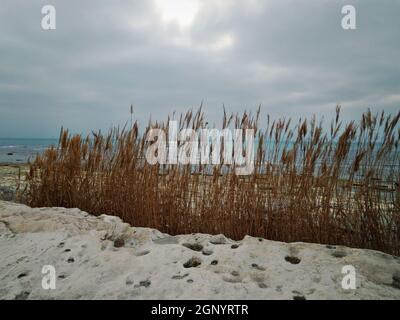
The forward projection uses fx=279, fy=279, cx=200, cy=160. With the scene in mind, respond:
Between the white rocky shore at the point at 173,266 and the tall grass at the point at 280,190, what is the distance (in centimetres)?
81

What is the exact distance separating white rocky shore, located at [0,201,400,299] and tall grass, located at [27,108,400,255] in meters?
0.81

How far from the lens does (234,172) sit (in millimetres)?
2586

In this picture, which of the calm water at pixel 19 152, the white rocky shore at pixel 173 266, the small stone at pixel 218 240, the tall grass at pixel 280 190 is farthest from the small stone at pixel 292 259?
the calm water at pixel 19 152

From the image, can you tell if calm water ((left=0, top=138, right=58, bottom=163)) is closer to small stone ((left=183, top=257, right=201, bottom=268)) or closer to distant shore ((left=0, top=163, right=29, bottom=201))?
distant shore ((left=0, top=163, right=29, bottom=201))

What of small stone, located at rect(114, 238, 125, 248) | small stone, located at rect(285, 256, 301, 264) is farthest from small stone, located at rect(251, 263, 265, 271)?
small stone, located at rect(114, 238, 125, 248)

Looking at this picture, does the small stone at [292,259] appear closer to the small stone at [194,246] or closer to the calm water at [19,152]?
the small stone at [194,246]

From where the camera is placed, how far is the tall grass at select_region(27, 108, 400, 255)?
2318 mm

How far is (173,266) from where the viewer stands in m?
1.42

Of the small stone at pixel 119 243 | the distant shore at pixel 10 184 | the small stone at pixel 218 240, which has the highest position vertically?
the small stone at pixel 218 240

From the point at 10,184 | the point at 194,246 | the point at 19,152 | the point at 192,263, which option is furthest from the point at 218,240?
the point at 19,152

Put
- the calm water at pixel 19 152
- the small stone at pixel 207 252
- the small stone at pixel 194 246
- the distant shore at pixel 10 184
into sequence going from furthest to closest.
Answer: the calm water at pixel 19 152 < the distant shore at pixel 10 184 < the small stone at pixel 194 246 < the small stone at pixel 207 252

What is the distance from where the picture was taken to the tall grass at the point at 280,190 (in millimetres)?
2318
